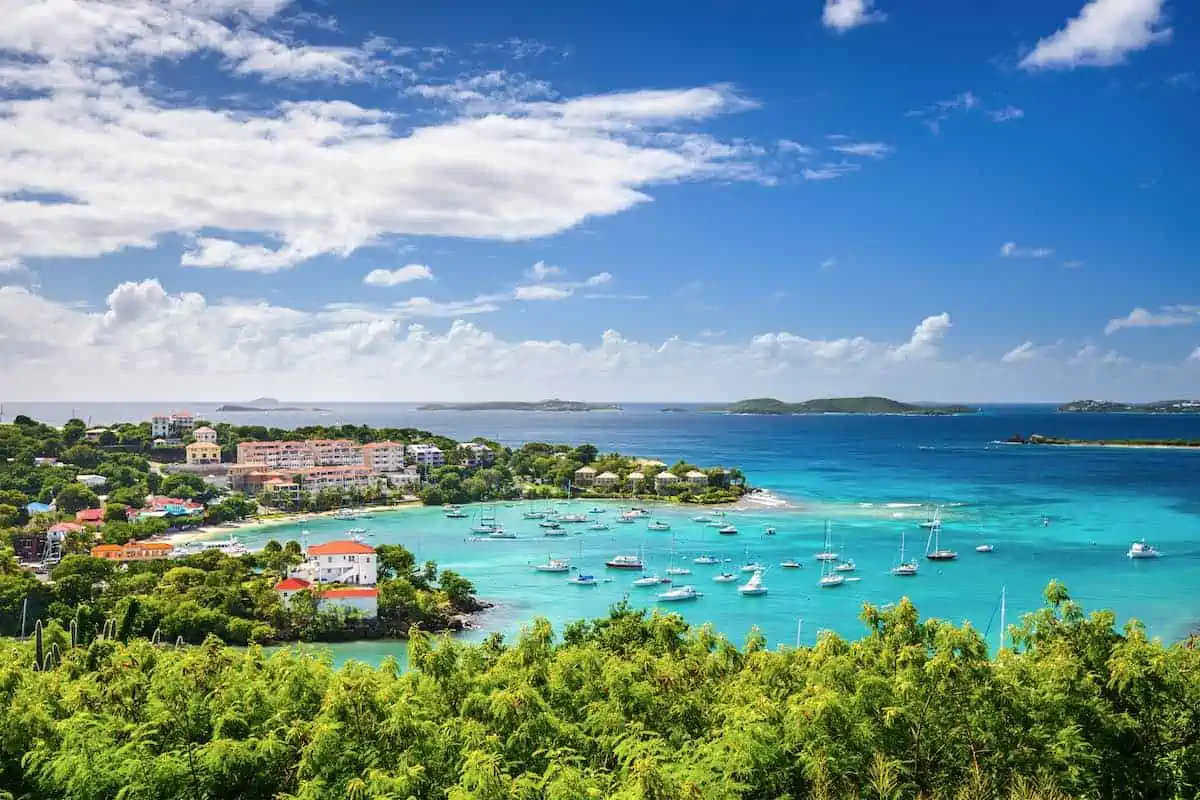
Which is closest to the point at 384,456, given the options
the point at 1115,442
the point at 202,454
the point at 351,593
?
the point at 202,454

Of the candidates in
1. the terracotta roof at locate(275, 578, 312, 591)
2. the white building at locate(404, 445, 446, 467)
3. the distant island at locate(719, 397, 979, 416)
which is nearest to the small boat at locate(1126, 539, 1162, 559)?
the terracotta roof at locate(275, 578, 312, 591)

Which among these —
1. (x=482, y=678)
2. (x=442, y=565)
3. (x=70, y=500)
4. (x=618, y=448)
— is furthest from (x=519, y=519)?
(x=618, y=448)

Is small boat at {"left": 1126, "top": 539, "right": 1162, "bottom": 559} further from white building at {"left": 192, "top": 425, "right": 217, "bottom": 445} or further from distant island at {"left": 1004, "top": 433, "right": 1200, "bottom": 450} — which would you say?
distant island at {"left": 1004, "top": 433, "right": 1200, "bottom": 450}

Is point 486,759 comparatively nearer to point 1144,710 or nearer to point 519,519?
point 1144,710

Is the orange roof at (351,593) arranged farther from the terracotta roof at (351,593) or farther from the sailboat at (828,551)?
the sailboat at (828,551)

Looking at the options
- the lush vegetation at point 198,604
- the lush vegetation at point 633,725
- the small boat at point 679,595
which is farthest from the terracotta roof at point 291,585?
the lush vegetation at point 633,725

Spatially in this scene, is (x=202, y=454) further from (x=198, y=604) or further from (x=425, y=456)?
(x=198, y=604)
